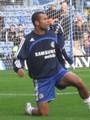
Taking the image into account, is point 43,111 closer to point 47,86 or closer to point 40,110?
point 40,110

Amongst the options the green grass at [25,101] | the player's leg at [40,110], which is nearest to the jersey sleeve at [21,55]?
the player's leg at [40,110]

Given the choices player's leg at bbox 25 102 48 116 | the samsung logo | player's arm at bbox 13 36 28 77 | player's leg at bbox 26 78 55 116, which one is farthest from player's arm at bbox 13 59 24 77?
player's leg at bbox 25 102 48 116

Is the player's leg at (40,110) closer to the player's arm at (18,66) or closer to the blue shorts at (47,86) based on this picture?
the blue shorts at (47,86)

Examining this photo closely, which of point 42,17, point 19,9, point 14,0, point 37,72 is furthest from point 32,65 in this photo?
point 14,0

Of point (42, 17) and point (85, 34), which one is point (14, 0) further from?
point (42, 17)

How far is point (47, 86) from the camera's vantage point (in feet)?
34.5

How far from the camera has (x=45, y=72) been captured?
10500 mm

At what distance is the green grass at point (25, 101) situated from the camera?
9.96 m

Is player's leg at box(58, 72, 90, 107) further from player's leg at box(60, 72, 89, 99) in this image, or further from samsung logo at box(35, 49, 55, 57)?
samsung logo at box(35, 49, 55, 57)

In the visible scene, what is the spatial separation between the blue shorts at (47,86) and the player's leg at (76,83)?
8 centimetres

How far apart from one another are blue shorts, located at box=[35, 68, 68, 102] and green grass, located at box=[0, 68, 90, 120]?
0.33 meters

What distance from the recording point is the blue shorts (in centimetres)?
1047

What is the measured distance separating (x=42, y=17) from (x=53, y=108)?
6.36 ft

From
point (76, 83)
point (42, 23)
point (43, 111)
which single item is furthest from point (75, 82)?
point (42, 23)
